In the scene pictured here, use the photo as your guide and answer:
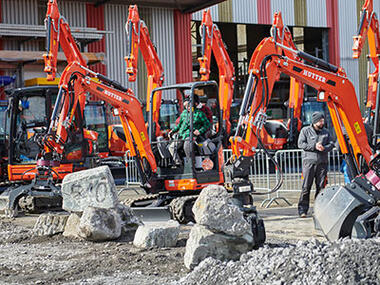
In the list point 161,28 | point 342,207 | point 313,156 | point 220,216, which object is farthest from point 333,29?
point 220,216

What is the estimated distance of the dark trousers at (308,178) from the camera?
11227mm

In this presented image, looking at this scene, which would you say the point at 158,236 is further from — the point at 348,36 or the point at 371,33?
the point at 348,36

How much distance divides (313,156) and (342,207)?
168 inches

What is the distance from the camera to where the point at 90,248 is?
8.85 metres

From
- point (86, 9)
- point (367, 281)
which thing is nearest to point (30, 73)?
point (86, 9)

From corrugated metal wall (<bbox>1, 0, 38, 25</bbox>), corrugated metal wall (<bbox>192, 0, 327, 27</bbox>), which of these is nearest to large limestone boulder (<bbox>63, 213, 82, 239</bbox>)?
corrugated metal wall (<bbox>1, 0, 38, 25</bbox>)

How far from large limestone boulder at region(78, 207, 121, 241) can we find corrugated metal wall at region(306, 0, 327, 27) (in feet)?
86.3

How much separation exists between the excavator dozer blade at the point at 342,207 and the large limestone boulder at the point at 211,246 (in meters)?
0.89

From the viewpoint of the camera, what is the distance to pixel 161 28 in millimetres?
29141

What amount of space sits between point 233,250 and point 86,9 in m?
21.7

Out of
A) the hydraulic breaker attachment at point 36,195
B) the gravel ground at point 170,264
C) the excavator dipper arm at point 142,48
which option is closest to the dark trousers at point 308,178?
the gravel ground at point 170,264

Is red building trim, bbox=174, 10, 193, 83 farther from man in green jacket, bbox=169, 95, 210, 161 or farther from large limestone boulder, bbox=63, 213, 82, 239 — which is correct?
large limestone boulder, bbox=63, 213, 82, 239

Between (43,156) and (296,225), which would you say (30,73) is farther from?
(296,225)

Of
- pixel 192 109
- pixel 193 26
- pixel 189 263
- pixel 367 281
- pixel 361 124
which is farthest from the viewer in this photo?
pixel 193 26
